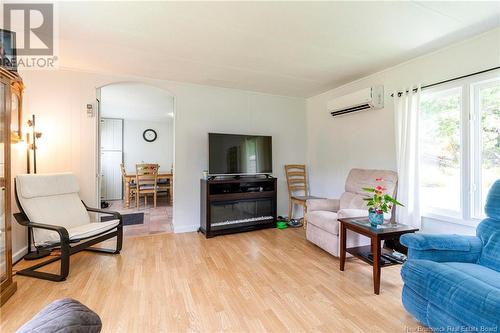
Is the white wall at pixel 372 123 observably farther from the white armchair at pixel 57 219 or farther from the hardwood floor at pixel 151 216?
the white armchair at pixel 57 219

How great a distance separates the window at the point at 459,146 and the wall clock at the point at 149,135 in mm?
6448

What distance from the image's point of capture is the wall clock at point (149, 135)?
6805 millimetres

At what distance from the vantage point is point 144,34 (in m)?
2.18

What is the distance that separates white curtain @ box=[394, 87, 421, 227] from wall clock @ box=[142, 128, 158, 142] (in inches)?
247

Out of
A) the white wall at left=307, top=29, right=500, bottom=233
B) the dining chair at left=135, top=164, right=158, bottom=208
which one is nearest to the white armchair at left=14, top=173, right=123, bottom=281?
the dining chair at left=135, top=164, right=158, bottom=208

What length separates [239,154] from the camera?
3756 millimetres

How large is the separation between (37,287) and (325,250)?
2.88 m

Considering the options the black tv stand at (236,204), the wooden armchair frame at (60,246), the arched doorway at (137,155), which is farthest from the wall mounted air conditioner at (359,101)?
the wooden armchair frame at (60,246)

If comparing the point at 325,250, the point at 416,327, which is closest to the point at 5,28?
the point at 325,250

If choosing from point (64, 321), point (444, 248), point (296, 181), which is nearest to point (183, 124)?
point (296, 181)

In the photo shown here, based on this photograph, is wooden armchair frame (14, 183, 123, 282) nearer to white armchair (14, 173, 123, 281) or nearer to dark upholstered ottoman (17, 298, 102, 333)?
white armchair (14, 173, 123, 281)

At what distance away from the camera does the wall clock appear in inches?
268

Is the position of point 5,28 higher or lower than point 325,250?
higher

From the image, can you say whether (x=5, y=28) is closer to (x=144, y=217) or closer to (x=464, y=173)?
(x=144, y=217)
